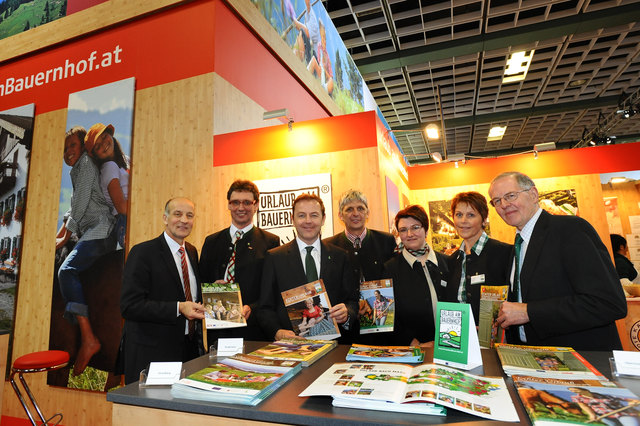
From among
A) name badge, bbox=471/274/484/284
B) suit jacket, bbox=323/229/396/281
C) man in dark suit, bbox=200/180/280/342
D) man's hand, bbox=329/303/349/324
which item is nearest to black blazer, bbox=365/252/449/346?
name badge, bbox=471/274/484/284

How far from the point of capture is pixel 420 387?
105 centimetres

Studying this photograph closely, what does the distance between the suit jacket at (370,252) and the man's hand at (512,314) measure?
1.08 meters

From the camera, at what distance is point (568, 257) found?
1.79 metres

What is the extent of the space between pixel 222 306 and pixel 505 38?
370 inches

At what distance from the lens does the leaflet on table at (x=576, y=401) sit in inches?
33.3

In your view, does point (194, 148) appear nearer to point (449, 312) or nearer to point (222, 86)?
point (222, 86)

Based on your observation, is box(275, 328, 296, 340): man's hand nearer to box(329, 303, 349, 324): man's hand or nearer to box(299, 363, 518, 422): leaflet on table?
box(329, 303, 349, 324): man's hand

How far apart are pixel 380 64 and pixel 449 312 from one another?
930 centimetres

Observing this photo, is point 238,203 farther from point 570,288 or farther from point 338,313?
point 570,288

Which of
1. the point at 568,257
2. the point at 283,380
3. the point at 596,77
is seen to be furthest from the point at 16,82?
the point at 596,77

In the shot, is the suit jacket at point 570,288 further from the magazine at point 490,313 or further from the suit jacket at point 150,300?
the suit jacket at point 150,300

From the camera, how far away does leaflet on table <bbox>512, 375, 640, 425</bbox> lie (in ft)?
2.78

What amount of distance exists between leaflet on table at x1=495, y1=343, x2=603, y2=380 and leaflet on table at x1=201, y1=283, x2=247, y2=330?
124 centimetres

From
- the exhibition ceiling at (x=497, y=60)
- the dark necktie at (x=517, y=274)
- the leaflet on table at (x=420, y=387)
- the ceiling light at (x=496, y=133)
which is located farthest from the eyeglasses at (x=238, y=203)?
the ceiling light at (x=496, y=133)
